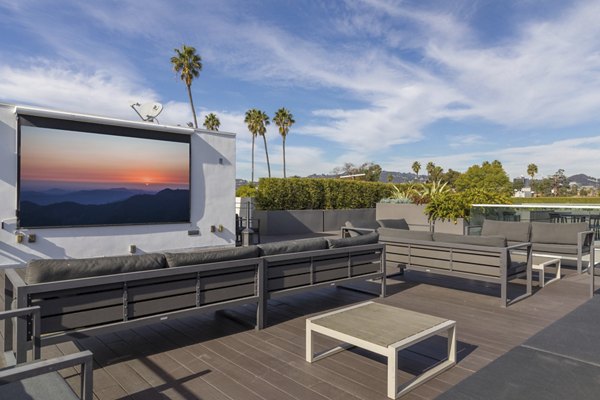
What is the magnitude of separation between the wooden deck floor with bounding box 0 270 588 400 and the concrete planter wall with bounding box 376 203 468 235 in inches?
199

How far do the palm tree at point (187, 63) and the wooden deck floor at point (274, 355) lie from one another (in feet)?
65.0

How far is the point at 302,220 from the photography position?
14016 mm

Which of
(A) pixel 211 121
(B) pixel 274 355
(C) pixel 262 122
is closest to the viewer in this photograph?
(B) pixel 274 355

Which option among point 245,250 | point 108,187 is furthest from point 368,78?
point 245,250

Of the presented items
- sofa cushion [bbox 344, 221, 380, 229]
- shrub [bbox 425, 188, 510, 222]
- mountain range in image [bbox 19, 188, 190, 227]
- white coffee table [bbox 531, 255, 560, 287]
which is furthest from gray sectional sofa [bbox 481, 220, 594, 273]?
mountain range in image [bbox 19, 188, 190, 227]

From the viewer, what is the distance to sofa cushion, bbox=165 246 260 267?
295 centimetres

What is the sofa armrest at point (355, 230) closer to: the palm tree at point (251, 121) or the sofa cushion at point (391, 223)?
the sofa cushion at point (391, 223)

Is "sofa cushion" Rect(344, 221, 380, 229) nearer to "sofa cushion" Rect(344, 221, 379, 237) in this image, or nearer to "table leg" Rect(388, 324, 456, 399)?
"sofa cushion" Rect(344, 221, 379, 237)

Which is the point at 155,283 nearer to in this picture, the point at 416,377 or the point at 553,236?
the point at 416,377

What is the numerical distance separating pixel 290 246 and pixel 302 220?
10317 millimetres

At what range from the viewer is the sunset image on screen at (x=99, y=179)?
7.36 m

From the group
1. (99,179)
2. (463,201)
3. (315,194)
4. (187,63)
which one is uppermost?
(187,63)

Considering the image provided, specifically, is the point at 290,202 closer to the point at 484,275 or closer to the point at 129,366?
the point at 484,275

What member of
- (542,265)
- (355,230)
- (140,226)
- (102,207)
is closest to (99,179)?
(102,207)
